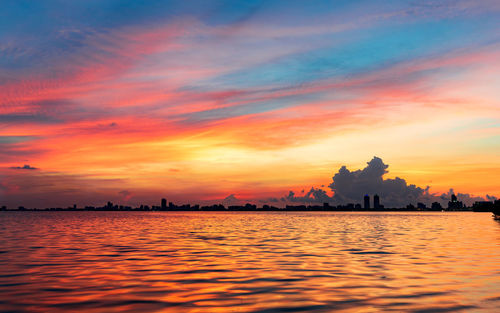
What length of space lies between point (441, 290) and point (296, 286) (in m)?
7.46

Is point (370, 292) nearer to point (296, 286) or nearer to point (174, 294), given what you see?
point (296, 286)

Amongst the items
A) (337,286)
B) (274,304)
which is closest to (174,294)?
(274,304)

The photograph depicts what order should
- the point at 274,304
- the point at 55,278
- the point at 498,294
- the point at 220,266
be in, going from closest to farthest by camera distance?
the point at 274,304 < the point at 498,294 < the point at 55,278 < the point at 220,266

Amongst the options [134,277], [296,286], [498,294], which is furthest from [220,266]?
[498,294]

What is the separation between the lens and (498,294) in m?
21.7

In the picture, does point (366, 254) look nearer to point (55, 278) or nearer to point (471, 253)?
point (471, 253)

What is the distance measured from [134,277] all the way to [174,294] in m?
6.51

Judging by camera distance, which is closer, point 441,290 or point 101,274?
point 441,290

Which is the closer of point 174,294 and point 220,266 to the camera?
point 174,294

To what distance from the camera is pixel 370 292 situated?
74.4ft

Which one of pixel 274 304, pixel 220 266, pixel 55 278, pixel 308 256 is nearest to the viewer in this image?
pixel 274 304

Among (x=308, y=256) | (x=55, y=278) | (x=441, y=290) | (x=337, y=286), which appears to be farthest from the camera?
(x=308, y=256)

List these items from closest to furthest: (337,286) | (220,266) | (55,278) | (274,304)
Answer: (274,304), (337,286), (55,278), (220,266)

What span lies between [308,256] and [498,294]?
771 inches
